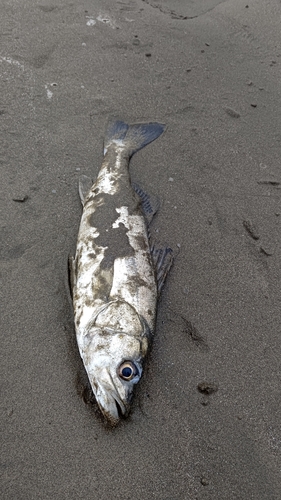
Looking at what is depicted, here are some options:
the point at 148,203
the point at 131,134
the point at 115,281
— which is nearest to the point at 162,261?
the point at 115,281

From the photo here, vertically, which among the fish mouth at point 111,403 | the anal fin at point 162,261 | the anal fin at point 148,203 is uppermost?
the anal fin at point 148,203

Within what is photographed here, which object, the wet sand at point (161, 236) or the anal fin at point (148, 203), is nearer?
the wet sand at point (161, 236)

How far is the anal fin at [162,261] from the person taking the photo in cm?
397

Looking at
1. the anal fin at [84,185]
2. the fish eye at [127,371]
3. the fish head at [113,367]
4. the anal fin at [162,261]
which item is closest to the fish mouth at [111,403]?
the fish head at [113,367]

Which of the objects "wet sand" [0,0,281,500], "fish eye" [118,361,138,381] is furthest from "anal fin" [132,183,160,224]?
"fish eye" [118,361,138,381]

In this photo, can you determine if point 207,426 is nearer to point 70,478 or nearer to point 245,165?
point 70,478

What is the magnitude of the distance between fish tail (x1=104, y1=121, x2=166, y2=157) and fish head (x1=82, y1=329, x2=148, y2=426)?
2.55 m

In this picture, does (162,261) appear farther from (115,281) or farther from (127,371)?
(127,371)

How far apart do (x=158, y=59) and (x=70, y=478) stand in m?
5.85

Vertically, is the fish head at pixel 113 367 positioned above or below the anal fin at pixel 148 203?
below

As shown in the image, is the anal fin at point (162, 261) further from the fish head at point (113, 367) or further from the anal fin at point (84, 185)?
the anal fin at point (84, 185)

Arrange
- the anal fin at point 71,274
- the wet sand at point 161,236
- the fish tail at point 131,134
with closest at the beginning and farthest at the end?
the wet sand at point 161,236 < the anal fin at point 71,274 < the fish tail at point 131,134

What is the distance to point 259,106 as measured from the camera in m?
5.95

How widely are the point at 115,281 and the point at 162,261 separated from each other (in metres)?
0.59
